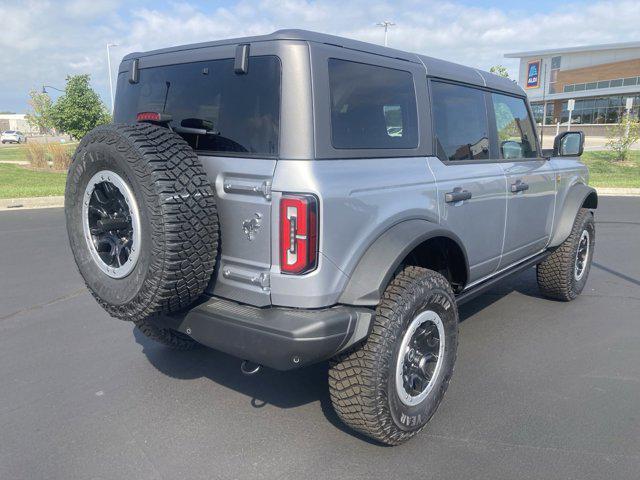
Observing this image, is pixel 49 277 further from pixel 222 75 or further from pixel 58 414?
pixel 222 75

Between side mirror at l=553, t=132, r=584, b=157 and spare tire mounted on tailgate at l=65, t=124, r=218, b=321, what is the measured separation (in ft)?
11.8

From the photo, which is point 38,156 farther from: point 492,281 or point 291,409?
point 492,281

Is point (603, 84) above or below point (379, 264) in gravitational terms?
above

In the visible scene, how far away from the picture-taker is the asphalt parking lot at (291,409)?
2658 mm

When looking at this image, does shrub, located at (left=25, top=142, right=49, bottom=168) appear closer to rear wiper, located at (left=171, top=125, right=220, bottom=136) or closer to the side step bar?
rear wiper, located at (left=171, top=125, right=220, bottom=136)

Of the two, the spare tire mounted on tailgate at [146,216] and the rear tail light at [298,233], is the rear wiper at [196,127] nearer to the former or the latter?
the spare tire mounted on tailgate at [146,216]

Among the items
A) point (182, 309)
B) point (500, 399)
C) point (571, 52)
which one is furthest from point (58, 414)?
point (571, 52)

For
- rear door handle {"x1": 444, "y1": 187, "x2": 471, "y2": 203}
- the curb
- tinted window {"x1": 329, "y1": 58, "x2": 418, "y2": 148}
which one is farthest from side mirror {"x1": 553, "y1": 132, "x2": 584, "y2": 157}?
the curb

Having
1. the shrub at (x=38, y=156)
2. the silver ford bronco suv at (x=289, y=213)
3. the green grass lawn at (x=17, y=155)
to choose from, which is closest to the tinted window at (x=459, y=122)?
the silver ford bronco suv at (x=289, y=213)

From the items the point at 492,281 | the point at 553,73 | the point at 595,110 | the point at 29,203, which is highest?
the point at 553,73

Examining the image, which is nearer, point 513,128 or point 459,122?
point 459,122

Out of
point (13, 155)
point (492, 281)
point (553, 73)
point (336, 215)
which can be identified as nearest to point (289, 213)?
point (336, 215)

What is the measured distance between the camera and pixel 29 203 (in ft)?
40.4

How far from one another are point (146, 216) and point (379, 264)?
1105 mm
